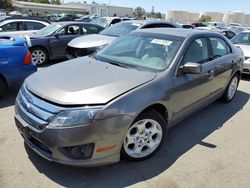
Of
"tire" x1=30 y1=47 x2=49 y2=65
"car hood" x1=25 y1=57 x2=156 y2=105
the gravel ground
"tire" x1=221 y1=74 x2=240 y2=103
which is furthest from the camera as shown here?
"tire" x1=30 y1=47 x2=49 y2=65

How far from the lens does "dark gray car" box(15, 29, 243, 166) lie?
2.45 m

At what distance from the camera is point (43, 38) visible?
7.99m

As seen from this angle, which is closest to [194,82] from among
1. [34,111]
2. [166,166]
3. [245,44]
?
[166,166]

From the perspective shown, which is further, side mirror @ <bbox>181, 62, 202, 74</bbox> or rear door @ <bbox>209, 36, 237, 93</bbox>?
rear door @ <bbox>209, 36, 237, 93</bbox>

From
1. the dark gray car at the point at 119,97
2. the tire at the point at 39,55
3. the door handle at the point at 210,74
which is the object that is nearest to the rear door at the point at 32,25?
the tire at the point at 39,55

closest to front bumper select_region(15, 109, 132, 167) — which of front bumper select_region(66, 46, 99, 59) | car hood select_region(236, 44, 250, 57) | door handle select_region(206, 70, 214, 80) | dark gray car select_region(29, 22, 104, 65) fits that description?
door handle select_region(206, 70, 214, 80)

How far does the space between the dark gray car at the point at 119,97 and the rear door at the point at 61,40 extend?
4.69m

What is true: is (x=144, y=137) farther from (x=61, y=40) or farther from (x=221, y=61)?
(x=61, y=40)

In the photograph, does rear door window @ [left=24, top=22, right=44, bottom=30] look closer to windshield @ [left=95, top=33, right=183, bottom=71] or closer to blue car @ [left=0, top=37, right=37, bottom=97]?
blue car @ [left=0, top=37, right=37, bottom=97]

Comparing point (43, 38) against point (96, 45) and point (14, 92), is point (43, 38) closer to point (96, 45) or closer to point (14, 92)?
point (96, 45)

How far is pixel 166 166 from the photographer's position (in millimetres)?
3002

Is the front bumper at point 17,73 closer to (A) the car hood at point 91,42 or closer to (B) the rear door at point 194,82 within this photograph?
(A) the car hood at point 91,42

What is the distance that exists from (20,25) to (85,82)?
8.14 metres

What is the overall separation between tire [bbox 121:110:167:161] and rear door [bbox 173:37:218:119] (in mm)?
390
